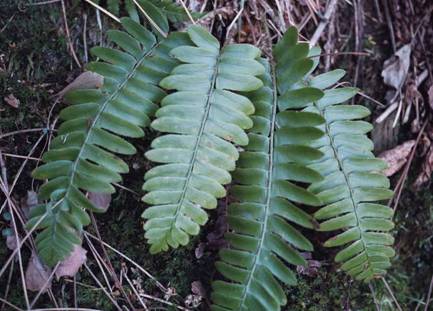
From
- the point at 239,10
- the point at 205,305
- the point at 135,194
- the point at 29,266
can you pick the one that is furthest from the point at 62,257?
the point at 239,10

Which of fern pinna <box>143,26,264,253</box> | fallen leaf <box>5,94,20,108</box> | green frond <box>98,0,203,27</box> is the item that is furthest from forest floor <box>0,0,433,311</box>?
fern pinna <box>143,26,264,253</box>

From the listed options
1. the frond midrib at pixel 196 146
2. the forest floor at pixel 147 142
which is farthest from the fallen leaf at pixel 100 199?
the frond midrib at pixel 196 146

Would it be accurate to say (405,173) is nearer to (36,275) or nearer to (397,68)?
(397,68)

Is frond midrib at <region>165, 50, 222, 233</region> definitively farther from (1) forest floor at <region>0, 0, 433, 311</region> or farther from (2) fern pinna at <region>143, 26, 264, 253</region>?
(1) forest floor at <region>0, 0, 433, 311</region>

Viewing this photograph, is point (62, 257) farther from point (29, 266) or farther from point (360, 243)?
point (360, 243)

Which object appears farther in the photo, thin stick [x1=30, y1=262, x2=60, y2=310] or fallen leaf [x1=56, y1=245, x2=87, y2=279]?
fallen leaf [x1=56, y1=245, x2=87, y2=279]

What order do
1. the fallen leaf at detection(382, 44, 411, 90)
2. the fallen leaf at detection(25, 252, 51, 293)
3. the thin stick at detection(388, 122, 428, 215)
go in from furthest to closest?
the fallen leaf at detection(382, 44, 411, 90) → the thin stick at detection(388, 122, 428, 215) → the fallen leaf at detection(25, 252, 51, 293)
